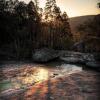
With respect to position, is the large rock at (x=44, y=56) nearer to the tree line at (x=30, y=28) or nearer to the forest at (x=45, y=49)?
the forest at (x=45, y=49)

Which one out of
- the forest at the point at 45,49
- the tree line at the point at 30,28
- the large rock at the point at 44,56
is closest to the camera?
the forest at the point at 45,49

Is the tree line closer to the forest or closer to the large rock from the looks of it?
the forest

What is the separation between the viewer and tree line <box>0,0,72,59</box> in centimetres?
3150

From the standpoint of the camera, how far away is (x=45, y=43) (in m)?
35.6

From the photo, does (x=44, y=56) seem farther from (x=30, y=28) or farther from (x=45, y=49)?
(x=30, y=28)

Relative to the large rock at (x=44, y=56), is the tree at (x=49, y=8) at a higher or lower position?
higher

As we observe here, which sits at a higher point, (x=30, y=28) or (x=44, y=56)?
(x=30, y=28)

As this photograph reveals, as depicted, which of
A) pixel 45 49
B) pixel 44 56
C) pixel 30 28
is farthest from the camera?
pixel 30 28

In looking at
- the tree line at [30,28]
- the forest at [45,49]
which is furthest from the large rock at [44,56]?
the tree line at [30,28]

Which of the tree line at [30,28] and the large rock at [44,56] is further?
the tree line at [30,28]

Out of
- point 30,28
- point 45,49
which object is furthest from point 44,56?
point 30,28

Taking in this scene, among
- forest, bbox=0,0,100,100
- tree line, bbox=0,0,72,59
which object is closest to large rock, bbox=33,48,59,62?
forest, bbox=0,0,100,100

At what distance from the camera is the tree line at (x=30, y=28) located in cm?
3150

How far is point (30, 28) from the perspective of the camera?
3438 cm
